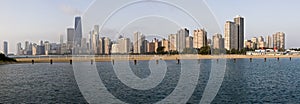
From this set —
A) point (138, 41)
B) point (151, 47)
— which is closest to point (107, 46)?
point (151, 47)

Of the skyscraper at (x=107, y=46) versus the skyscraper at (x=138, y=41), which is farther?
the skyscraper at (x=107, y=46)

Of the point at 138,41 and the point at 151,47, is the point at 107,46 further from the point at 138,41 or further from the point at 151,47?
the point at 138,41

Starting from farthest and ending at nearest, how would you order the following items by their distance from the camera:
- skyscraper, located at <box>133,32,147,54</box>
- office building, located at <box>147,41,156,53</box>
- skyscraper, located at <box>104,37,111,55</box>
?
skyscraper, located at <box>104,37,111,55</box> → office building, located at <box>147,41,156,53</box> → skyscraper, located at <box>133,32,147,54</box>

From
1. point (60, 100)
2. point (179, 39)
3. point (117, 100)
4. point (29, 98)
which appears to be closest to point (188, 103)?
point (117, 100)

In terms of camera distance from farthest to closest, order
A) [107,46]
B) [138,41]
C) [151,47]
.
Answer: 1. [107,46]
2. [151,47]
3. [138,41]

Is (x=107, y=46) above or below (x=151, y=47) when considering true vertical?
above

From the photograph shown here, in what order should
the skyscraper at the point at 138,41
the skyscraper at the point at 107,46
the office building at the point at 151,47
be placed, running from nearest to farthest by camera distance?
the skyscraper at the point at 138,41, the office building at the point at 151,47, the skyscraper at the point at 107,46

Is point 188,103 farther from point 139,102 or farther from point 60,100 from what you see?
point 60,100

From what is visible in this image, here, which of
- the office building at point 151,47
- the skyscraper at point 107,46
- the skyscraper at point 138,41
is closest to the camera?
the skyscraper at point 138,41

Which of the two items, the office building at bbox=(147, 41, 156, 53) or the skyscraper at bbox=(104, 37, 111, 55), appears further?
the skyscraper at bbox=(104, 37, 111, 55)

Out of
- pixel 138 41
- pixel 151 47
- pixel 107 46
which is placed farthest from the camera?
pixel 107 46

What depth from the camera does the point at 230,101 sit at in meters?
31.9

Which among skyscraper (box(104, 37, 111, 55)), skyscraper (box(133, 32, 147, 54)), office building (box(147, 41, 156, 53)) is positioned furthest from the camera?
skyscraper (box(104, 37, 111, 55))

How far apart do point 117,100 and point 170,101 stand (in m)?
5.62
